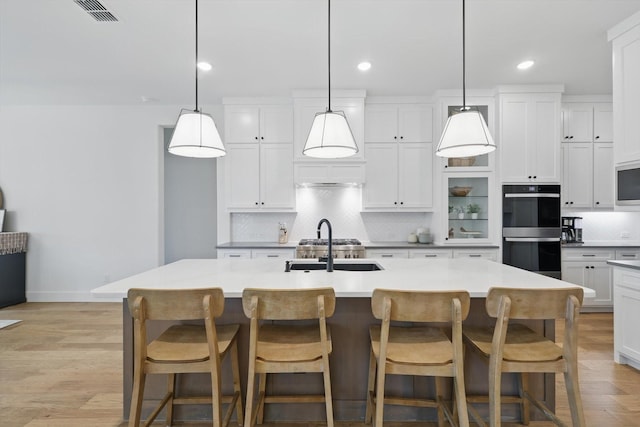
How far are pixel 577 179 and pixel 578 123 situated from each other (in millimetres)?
754

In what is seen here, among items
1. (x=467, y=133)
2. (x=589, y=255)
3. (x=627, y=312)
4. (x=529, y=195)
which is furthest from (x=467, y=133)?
(x=589, y=255)

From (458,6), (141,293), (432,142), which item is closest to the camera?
(141,293)

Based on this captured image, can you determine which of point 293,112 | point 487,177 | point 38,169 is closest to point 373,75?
point 293,112

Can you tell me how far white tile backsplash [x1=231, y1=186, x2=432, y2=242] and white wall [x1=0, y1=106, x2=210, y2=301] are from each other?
4.50 ft

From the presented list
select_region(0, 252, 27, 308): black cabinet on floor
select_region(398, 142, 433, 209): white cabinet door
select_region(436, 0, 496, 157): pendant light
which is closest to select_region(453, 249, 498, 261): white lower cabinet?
select_region(398, 142, 433, 209): white cabinet door

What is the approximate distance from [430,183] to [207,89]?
10.2 ft

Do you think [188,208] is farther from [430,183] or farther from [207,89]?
[430,183]

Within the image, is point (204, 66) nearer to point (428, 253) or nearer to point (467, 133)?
point (467, 133)

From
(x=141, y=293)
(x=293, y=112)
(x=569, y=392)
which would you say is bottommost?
(x=569, y=392)

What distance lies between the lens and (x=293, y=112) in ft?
15.2

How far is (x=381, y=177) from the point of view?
4.70 metres

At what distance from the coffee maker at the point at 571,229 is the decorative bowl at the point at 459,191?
154 centimetres

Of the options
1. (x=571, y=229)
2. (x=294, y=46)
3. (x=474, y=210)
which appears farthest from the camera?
(x=571, y=229)

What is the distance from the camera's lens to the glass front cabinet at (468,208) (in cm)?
443
